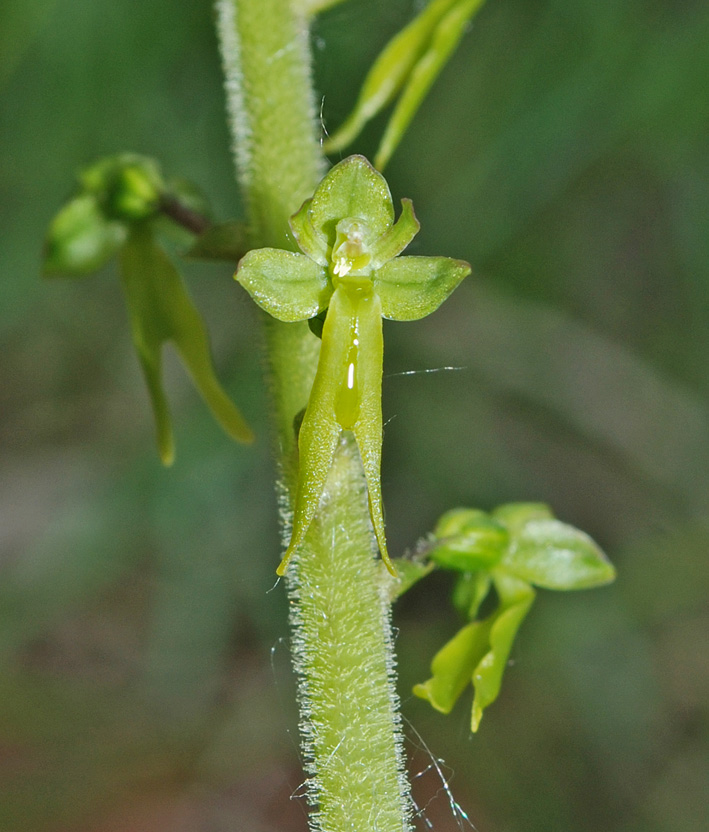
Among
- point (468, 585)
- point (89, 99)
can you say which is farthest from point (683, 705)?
point (89, 99)

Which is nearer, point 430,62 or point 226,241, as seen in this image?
point 226,241

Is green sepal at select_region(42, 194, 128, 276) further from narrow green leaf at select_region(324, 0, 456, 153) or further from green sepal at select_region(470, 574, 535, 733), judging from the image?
green sepal at select_region(470, 574, 535, 733)

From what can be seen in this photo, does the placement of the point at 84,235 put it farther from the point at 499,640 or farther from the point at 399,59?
the point at 499,640

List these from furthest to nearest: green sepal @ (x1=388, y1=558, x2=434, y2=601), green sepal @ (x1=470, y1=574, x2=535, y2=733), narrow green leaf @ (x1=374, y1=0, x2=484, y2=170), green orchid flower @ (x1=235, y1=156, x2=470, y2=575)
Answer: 1. narrow green leaf @ (x1=374, y1=0, x2=484, y2=170)
2. green sepal @ (x1=470, y1=574, x2=535, y2=733)
3. green sepal @ (x1=388, y1=558, x2=434, y2=601)
4. green orchid flower @ (x1=235, y1=156, x2=470, y2=575)

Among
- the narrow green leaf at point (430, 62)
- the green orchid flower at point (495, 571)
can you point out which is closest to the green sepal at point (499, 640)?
the green orchid flower at point (495, 571)

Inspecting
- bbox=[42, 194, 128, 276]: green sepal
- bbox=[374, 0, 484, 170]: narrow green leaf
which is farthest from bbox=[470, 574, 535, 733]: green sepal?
bbox=[42, 194, 128, 276]: green sepal

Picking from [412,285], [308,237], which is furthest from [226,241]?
[412,285]

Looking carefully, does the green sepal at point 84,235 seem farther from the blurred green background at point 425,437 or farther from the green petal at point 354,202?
the blurred green background at point 425,437
